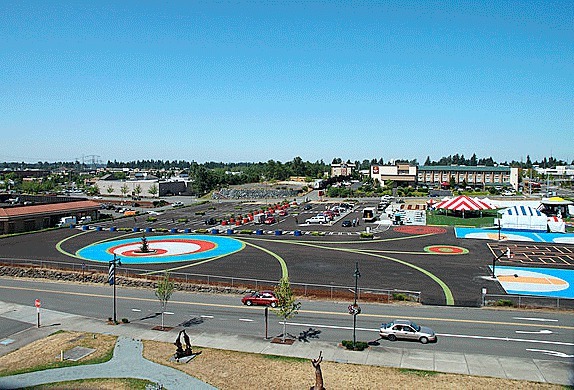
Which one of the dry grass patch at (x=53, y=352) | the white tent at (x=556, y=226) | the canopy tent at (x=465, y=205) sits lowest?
the dry grass patch at (x=53, y=352)

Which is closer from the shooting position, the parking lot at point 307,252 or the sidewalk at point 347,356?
the sidewalk at point 347,356

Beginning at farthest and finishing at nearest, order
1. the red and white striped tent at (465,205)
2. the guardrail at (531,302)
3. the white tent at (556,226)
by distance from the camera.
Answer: the red and white striped tent at (465,205) < the white tent at (556,226) < the guardrail at (531,302)

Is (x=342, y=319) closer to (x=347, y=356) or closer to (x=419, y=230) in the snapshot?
(x=347, y=356)

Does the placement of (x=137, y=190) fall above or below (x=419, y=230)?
above

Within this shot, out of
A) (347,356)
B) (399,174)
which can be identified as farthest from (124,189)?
(347,356)

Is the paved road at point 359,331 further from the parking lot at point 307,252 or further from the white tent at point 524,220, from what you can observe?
the white tent at point 524,220

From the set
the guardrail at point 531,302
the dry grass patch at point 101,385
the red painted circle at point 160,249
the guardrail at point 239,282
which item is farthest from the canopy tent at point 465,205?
the dry grass patch at point 101,385

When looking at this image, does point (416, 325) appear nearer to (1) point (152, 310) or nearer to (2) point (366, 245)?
(1) point (152, 310)
